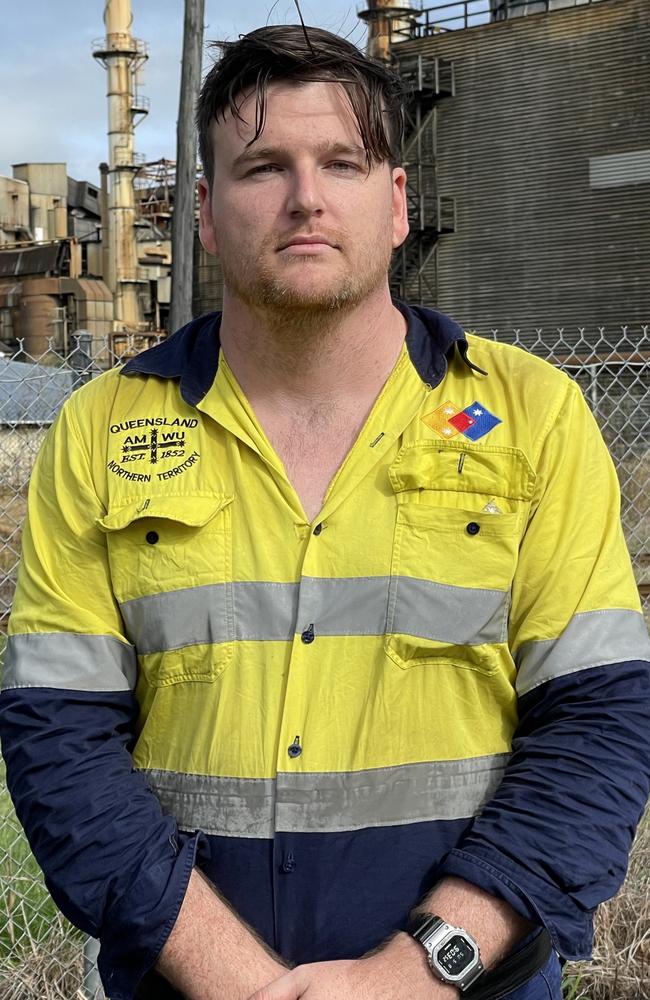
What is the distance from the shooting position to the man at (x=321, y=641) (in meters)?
2.04

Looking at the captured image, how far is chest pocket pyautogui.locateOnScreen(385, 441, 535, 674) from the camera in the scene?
215 centimetres

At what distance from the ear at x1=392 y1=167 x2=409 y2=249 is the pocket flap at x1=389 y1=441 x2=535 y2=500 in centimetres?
49

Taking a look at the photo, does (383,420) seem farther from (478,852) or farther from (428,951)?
(428,951)

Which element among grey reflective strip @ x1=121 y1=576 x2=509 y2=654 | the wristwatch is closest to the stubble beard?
grey reflective strip @ x1=121 y1=576 x2=509 y2=654

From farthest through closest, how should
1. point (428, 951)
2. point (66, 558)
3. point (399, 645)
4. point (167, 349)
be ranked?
point (167, 349) < point (66, 558) < point (399, 645) < point (428, 951)

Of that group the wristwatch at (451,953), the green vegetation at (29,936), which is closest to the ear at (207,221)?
the wristwatch at (451,953)

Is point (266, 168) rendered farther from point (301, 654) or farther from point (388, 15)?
point (388, 15)

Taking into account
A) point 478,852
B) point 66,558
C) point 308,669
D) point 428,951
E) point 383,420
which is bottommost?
point 428,951

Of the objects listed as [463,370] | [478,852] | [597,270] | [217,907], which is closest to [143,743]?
[217,907]

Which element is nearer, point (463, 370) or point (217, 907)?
point (217, 907)

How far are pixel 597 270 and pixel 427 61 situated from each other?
695 cm

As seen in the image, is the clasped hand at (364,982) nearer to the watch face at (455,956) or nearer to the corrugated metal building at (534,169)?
the watch face at (455,956)

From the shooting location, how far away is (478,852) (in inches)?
79.4

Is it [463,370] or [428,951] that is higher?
[463,370]
